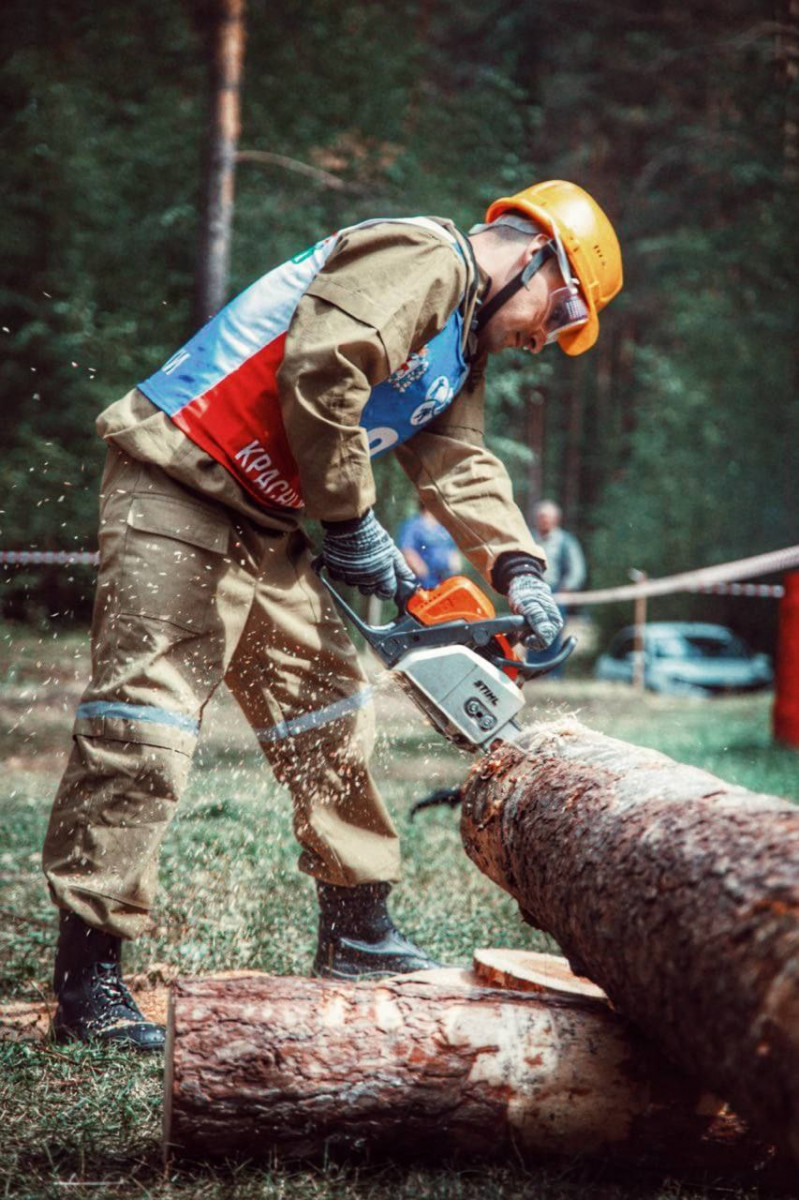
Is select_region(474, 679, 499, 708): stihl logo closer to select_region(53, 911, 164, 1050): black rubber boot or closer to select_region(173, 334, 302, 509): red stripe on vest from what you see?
select_region(173, 334, 302, 509): red stripe on vest

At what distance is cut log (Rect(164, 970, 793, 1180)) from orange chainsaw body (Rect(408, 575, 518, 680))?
37.7 inches

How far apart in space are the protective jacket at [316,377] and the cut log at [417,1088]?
3.69ft

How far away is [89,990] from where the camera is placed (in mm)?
2646

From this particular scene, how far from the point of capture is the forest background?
1146 centimetres

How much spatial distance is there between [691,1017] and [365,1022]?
0.61m

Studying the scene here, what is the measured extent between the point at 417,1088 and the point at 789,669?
20.1 ft

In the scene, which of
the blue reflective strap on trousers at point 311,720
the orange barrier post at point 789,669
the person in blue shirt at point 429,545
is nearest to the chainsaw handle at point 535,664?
the blue reflective strap on trousers at point 311,720

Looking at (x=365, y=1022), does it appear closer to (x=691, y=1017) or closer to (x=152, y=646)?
(x=691, y=1017)

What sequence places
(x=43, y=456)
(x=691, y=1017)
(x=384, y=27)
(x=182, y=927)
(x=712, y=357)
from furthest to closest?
(x=712, y=357), (x=384, y=27), (x=43, y=456), (x=182, y=927), (x=691, y=1017)

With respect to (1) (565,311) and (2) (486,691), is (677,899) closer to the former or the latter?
(2) (486,691)

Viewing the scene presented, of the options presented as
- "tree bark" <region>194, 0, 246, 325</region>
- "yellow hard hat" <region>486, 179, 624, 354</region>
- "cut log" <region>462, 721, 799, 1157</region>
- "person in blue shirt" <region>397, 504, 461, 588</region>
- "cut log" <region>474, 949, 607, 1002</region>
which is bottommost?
"cut log" <region>474, 949, 607, 1002</region>

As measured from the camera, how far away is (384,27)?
1260 cm

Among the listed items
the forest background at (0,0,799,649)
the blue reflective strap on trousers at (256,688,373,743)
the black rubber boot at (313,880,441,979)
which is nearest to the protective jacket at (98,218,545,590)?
the blue reflective strap on trousers at (256,688,373,743)

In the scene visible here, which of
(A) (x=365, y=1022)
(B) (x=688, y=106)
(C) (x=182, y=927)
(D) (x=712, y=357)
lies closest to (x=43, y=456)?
(C) (x=182, y=927)
